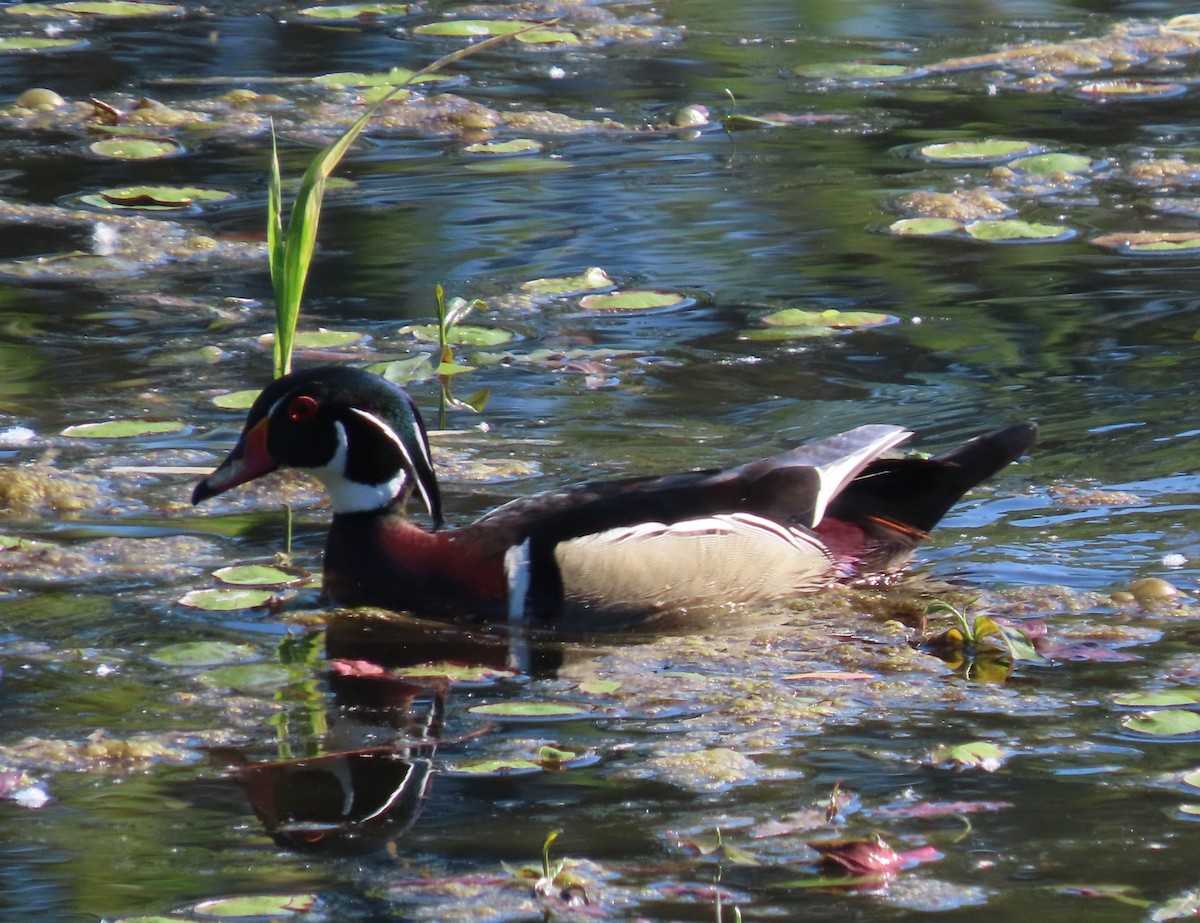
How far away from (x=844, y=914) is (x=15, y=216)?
20.9 feet

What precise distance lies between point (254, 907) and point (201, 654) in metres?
1.54

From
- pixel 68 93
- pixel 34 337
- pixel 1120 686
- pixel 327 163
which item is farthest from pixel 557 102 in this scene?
pixel 1120 686

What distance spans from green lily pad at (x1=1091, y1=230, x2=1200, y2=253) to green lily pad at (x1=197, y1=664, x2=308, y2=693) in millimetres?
4626

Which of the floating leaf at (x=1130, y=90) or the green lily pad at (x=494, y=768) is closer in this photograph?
→ the green lily pad at (x=494, y=768)

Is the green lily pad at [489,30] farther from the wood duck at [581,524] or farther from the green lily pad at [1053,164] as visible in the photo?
the wood duck at [581,524]

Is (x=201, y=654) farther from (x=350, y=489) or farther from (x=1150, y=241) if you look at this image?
(x=1150, y=241)

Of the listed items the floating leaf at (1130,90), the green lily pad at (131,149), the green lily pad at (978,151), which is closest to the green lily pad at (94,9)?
the green lily pad at (131,149)

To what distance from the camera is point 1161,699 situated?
4.47 metres

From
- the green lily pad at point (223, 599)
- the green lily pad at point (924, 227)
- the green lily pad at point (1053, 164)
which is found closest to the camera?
the green lily pad at point (223, 599)

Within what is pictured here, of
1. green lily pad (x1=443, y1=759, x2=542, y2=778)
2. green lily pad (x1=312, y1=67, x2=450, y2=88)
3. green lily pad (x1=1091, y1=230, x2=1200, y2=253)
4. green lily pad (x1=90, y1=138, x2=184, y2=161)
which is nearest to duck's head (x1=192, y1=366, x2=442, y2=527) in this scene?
green lily pad (x1=443, y1=759, x2=542, y2=778)

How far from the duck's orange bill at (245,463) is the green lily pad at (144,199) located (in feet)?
12.3

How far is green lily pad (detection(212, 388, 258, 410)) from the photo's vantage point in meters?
6.77

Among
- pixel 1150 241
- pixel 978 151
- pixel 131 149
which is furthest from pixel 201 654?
pixel 978 151

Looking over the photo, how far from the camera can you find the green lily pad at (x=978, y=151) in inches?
381
